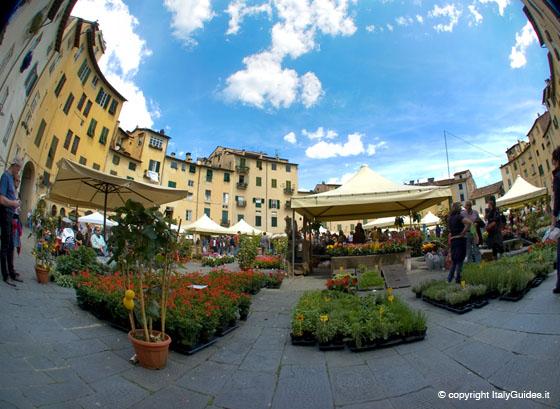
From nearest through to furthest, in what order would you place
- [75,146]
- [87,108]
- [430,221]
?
[87,108]
[75,146]
[430,221]

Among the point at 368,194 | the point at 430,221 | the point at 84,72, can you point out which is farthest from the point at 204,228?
the point at 430,221

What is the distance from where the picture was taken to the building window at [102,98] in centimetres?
400

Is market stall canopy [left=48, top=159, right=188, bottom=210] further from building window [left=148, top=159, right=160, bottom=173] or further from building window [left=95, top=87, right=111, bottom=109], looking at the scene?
building window [left=148, top=159, right=160, bottom=173]

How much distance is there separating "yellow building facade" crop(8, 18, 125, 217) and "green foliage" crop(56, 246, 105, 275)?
5.23 feet

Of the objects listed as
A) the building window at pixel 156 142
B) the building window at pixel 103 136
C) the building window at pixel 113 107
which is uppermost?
the building window at pixel 156 142

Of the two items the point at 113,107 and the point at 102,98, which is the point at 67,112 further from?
the point at 113,107

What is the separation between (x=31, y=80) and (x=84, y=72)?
197cm

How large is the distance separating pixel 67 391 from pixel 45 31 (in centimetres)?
242

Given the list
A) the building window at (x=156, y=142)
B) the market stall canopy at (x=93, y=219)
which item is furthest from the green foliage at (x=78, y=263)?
the building window at (x=156, y=142)

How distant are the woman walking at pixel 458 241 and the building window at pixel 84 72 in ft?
21.8

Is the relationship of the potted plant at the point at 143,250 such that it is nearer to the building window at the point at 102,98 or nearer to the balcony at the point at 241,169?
the building window at the point at 102,98

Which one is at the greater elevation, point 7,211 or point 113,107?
point 113,107

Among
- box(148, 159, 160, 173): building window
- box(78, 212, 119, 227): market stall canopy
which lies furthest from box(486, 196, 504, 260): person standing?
box(148, 159, 160, 173): building window

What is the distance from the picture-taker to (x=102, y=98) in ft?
13.9
